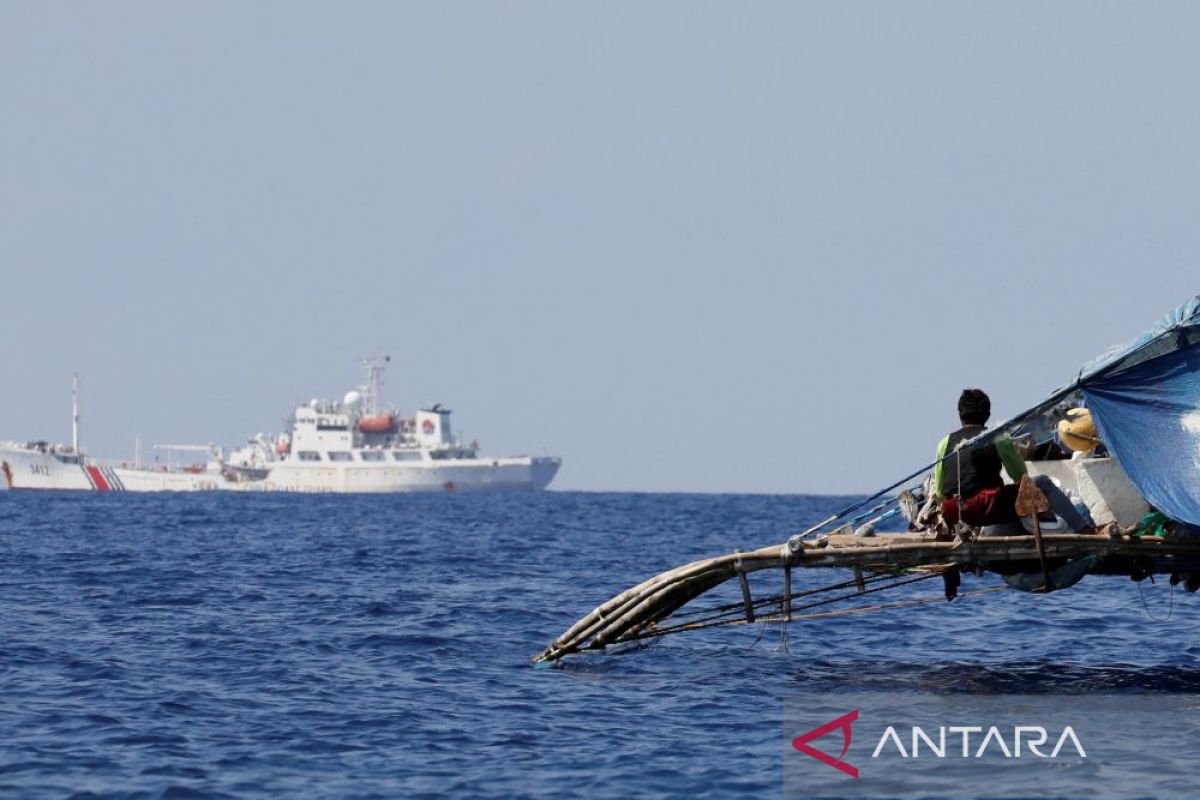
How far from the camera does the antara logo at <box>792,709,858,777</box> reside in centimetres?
1301

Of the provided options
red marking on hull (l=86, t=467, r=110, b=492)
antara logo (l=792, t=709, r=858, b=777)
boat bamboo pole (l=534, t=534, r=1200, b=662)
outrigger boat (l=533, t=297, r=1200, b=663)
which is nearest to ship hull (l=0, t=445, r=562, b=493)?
red marking on hull (l=86, t=467, r=110, b=492)

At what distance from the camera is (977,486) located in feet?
55.8

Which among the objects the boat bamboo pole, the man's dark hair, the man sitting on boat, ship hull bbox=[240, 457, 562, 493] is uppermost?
ship hull bbox=[240, 457, 562, 493]

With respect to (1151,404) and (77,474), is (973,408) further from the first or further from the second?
(77,474)

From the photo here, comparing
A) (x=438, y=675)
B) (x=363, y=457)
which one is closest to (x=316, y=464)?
(x=363, y=457)

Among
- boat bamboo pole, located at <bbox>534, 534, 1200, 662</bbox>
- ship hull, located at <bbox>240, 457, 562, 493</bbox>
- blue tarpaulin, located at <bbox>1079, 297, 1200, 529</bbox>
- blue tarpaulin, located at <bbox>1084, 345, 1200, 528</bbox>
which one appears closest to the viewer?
blue tarpaulin, located at <bbox>1084, 345, 1200, 528</bbox>

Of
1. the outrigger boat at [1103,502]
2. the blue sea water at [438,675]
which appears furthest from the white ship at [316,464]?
the outrigger boat at [1103,502]

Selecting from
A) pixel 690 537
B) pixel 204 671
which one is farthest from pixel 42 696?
pixel 690 537

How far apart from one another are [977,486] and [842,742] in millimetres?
4215

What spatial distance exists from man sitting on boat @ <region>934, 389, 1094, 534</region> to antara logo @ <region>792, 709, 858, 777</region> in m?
2.85

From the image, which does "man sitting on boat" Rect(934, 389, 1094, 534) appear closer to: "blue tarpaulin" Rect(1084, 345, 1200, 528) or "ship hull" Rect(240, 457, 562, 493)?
"blue tarpaulin" Rect(1084, 345, 1200, 528)

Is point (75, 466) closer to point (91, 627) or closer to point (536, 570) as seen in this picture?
point (536, 570)

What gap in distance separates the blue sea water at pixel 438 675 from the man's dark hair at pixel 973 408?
114 inches

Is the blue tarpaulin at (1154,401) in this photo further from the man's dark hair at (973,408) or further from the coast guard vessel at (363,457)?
the coast guard vessel at (363,457)
